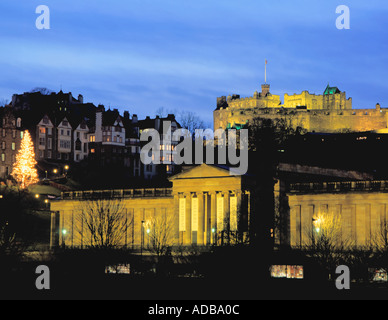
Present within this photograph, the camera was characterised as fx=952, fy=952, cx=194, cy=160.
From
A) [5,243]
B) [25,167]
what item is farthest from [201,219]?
[25,167]

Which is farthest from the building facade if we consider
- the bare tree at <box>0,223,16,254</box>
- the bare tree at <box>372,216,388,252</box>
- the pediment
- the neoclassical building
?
the bare tree at <box>372,216,388,252</box>

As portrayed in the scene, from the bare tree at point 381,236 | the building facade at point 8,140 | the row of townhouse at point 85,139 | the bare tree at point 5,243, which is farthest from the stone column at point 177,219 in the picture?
the row of townhouse at point 85,139

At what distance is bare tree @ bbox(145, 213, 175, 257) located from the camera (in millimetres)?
99188

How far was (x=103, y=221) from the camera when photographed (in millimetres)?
103125

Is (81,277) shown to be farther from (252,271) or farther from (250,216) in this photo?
(250,216)

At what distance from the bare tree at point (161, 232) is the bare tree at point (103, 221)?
303cm

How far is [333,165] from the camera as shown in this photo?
12812 cm

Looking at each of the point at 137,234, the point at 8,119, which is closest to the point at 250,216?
the point at 137,234

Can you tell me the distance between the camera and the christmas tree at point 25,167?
148m

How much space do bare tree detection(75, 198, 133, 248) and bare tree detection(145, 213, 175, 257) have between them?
303cm

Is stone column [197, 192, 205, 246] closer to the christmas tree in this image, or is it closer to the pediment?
the pediment

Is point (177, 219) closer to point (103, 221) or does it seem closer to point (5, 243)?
point (103, 221)
